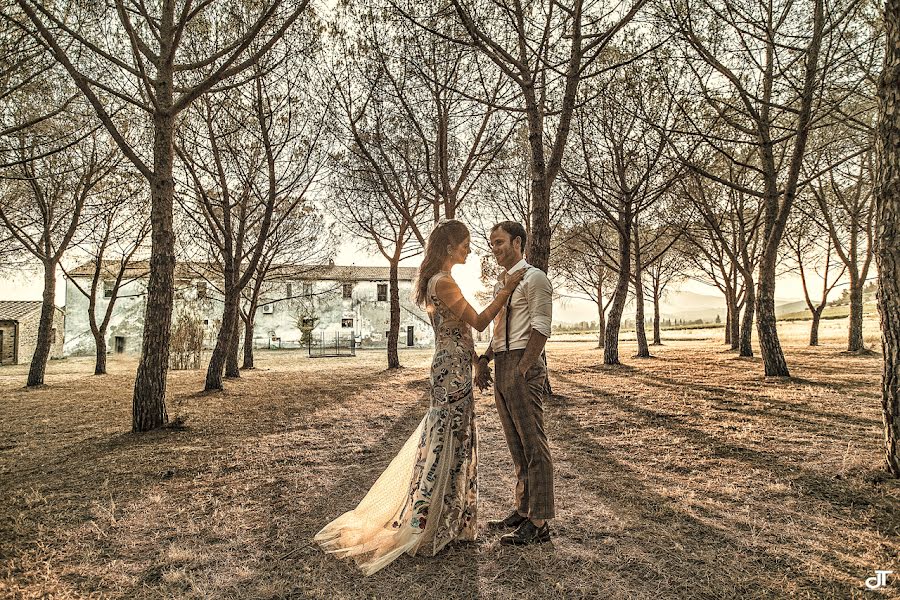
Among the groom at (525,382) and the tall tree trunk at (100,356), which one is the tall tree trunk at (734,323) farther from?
the tall tree trunk at (100,356)

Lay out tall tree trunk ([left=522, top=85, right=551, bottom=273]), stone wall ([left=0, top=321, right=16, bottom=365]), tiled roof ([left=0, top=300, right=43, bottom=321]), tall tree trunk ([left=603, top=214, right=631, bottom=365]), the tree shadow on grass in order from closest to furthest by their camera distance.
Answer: the tree shadow on grass → tall tree trunk ([left=522, top=85, right=551, bottom=273]) → tall tree trunk ([left=603, top=214, right=631, bottom=365]) → stone wall ([left=0, top=321, right=16, bottom=365]) → tiled roof ([left=0, top=300, right=43, bottom=321])

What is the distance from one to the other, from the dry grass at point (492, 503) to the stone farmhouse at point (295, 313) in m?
31.0

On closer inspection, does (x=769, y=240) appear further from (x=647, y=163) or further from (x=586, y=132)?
(x=586, y=132)

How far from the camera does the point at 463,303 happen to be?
3.66 m

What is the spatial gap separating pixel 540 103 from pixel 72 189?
55.8ft

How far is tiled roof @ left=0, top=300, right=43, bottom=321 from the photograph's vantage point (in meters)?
31.1

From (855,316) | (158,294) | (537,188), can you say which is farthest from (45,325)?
(855,316)

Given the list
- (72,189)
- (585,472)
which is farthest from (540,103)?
(72,189)

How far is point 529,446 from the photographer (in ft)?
11.7

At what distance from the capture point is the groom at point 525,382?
3.48m

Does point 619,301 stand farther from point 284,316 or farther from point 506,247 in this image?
point 284,316

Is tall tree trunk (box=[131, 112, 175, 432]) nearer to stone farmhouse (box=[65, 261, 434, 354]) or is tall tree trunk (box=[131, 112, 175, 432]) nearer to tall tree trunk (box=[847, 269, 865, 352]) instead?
tall tree trunk (box=[847, 269, 865, 352])

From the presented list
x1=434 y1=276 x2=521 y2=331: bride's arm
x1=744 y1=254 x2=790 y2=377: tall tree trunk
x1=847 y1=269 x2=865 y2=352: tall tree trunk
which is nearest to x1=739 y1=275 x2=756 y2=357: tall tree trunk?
x1=847 y1=269 x2=865 y2=352: tall tree trunk

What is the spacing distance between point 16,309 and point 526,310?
42865 millimetres
